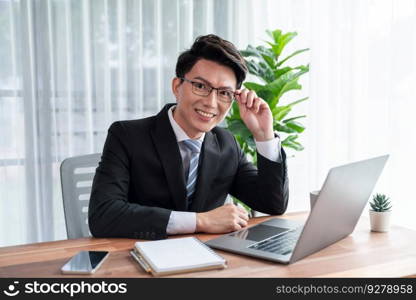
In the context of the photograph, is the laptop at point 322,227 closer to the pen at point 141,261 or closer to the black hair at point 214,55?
the pen at point 141,261

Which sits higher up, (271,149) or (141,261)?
(271,149)

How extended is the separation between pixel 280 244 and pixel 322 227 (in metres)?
0.15

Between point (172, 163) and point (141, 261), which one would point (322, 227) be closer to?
point (141, 261)

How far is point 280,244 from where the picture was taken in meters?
1.20

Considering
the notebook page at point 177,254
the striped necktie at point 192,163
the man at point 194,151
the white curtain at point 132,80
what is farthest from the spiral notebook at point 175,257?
the white curtain at point 132,80

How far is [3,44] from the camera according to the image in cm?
262

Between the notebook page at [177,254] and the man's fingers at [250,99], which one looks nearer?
the notebook page at [177,254]

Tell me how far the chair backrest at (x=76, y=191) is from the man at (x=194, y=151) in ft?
0.77

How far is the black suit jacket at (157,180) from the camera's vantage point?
1.35 meters

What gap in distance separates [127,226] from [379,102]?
203 cm

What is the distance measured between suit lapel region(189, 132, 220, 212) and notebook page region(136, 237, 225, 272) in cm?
42

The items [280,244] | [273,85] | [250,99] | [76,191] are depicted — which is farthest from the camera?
[273,85]

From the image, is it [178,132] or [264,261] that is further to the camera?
[178,132]

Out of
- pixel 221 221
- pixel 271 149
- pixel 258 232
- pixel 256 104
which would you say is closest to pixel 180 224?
pixel 221 221
